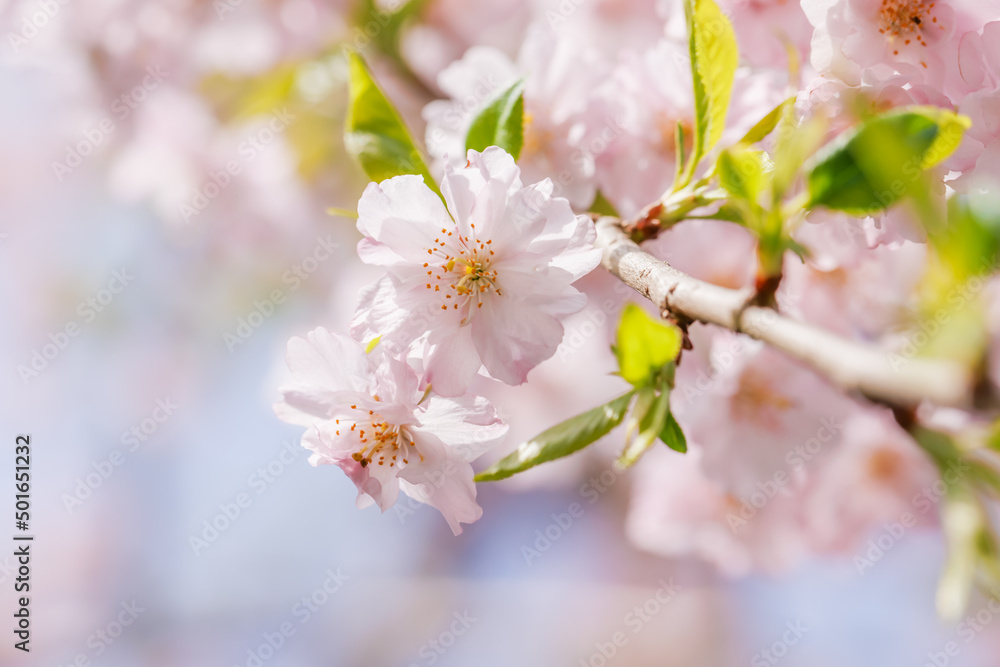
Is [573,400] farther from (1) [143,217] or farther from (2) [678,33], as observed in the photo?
(1) [143,217]

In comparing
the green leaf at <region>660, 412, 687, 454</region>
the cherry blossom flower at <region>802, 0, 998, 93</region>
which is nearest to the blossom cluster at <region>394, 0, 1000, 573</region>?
the cherry blossom flower at <region>802, 0, 998, 93</region>

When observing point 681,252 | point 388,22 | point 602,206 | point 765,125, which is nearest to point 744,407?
point 681,252

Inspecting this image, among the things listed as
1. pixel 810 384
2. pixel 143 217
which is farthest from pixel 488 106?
pixel 143 217

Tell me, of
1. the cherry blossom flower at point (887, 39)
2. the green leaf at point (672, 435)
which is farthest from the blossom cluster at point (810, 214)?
the green leaf at point (672, 435)

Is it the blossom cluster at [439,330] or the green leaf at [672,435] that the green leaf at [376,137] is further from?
the green leaf at [672,435]

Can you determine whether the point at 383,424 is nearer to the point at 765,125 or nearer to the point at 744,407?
the point at 765,125
